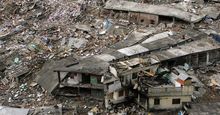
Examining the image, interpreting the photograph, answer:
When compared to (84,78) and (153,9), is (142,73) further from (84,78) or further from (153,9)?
(153,9)

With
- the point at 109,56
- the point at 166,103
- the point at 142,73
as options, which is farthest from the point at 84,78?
the point at 166,103

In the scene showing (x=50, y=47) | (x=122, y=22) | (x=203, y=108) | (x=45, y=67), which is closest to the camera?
(x=203, y=108)

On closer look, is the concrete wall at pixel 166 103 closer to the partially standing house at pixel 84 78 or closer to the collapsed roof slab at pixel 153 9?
the partially standing house at pixel 84 78

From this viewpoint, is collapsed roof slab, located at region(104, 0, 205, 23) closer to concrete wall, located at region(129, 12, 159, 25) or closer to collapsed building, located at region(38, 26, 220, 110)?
concrete wall, located at region(129, 12, 159, 25)

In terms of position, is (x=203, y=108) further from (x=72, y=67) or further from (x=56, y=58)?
(x=56, y=58)

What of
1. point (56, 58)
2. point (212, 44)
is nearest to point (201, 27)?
point (212, 44)

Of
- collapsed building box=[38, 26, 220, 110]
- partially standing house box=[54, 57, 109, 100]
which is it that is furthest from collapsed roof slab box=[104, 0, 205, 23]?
partially standing house box=[54, 57, 109, 100]
